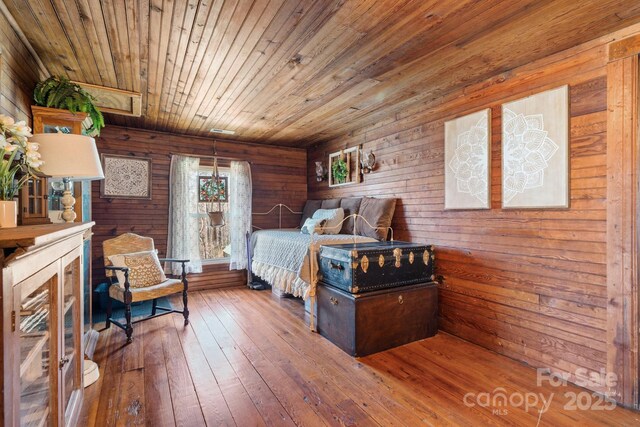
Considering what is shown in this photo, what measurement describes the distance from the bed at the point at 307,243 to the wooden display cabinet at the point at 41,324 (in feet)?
5.94

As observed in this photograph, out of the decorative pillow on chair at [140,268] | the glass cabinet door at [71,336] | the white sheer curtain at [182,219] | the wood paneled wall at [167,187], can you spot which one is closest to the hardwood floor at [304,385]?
the glass cabinet door at [71,336]

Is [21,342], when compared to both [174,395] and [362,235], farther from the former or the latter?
[362,235]

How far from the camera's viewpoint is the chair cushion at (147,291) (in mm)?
2916

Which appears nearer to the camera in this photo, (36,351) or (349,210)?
(36,351)

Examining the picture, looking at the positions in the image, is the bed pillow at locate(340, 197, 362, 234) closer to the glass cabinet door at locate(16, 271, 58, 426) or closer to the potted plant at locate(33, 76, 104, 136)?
the potted plant at locate(33, 76, 104, 136)

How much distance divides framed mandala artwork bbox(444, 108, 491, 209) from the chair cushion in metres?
2.88

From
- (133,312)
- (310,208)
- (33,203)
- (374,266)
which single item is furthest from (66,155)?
(310,208)

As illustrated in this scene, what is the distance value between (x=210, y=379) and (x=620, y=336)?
107 inches

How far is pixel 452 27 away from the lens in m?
1.94

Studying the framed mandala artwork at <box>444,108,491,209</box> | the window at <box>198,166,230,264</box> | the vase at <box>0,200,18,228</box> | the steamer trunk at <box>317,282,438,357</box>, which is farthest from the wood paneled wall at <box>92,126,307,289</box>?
the vase at <box>0,200,18,228</box>

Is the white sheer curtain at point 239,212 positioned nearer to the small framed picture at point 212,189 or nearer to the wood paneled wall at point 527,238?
the small framed picture at point 212,189

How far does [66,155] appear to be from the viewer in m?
1.77

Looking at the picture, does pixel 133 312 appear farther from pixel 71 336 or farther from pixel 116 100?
pixel 116 100

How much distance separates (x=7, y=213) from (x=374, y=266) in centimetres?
228
